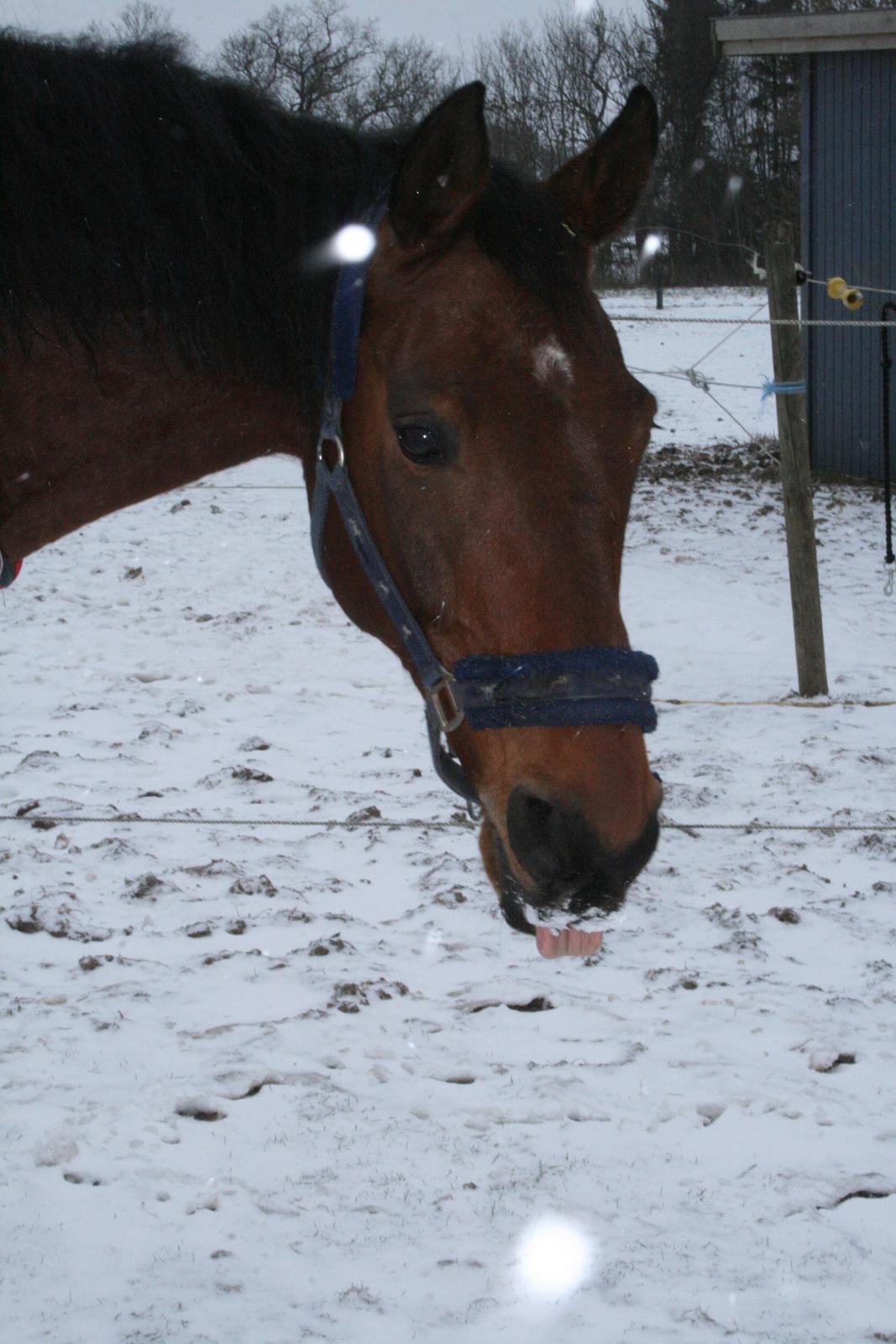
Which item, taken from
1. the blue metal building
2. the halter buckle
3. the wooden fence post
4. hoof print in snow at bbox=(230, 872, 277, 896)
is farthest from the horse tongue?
the blue metal building

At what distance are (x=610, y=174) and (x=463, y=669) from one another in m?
0.88

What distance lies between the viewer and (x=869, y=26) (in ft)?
31.9

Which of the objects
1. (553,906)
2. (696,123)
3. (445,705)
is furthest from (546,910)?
(696,123)

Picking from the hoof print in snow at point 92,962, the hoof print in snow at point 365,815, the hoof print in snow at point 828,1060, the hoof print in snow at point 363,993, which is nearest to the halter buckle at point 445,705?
the hoof print in snow at point 363,993

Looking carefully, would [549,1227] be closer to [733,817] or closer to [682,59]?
[733,817]

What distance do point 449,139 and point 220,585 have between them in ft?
20.3

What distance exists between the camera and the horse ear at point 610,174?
1.74 m

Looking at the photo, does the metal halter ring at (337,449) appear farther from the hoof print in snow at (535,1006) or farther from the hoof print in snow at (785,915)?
the hoof print in snow at (785,915)

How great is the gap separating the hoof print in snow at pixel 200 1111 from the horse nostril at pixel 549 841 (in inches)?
53.7

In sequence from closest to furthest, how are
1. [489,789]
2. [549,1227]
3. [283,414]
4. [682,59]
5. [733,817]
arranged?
[489,789] → [283,414] → [549,1227] → [733,817] → [682,59]

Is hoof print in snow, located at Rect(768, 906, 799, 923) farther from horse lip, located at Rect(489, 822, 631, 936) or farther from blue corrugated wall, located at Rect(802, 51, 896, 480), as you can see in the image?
blue corrugated wall, located at Rect(802, 51, 896, 480)

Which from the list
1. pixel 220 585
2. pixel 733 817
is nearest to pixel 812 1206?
pixel 733 817

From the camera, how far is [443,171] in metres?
1.56

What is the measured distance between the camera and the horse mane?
157 cm
